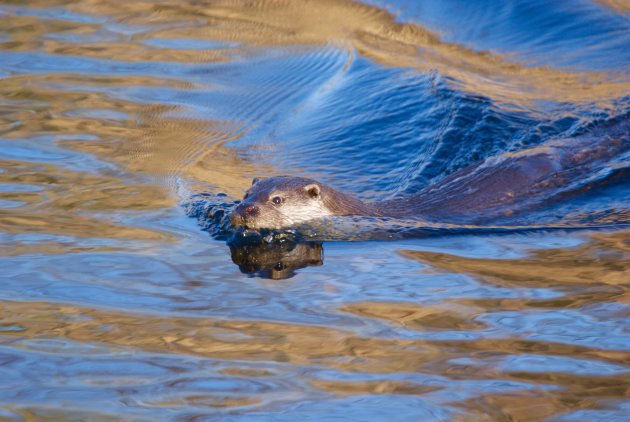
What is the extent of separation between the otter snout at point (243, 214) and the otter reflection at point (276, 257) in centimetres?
13

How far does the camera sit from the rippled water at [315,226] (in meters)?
2.96

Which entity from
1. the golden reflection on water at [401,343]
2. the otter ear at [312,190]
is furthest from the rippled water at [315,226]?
the otter ear at [312,190]

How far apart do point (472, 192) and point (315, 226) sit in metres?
1.02

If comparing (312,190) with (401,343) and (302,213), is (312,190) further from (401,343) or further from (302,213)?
(401,343)

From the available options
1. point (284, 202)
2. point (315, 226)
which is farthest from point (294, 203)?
point (315, 226)

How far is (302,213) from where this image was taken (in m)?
5.11

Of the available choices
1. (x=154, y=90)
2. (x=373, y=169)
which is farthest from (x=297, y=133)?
(x=154, y=90)

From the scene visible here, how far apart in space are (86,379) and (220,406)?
1.53 feet

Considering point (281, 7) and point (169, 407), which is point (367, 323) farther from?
point (281, 7)

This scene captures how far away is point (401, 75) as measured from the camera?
773 centimetres

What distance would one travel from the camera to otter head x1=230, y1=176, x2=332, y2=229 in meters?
4.93

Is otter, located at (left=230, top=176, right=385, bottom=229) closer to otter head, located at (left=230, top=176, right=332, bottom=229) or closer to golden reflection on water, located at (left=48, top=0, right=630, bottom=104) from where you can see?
otter head, located at (left=230, top=176, right=332, bottom=229)

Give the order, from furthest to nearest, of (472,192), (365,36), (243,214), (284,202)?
(365,36) → (472,192) → (284,202) → (243,214)

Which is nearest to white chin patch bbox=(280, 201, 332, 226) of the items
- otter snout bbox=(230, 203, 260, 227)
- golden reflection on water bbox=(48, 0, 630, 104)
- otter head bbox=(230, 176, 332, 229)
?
otter head bbox=(230, 176, 332, 229)
